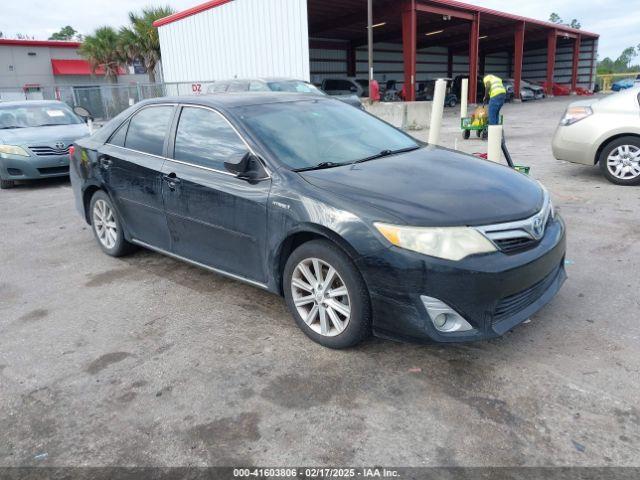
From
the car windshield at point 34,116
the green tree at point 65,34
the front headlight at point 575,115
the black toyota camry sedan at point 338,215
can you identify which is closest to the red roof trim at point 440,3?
the car windshield at point 34,116

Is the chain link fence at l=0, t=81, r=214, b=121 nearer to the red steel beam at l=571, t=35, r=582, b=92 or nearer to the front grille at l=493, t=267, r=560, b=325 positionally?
the front grille at l=493, t=267, r=560, b=325

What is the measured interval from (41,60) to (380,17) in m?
29.6

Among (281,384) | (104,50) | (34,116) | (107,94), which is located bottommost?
(281,384)

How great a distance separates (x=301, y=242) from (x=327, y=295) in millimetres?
383

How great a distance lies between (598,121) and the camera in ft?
24.3

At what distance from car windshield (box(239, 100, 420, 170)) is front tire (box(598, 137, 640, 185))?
4.46 metres

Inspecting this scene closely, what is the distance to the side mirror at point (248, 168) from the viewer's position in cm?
346

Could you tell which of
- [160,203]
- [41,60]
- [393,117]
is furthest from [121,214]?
[41,60]

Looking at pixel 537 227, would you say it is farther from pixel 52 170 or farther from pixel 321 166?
pixel 52 170

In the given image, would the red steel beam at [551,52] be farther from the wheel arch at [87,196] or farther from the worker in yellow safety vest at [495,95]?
the wheel arch at [87,196]

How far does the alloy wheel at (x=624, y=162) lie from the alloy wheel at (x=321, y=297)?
602 cm

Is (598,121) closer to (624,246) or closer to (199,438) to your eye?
(624,246)

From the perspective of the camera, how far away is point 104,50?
3444 cm

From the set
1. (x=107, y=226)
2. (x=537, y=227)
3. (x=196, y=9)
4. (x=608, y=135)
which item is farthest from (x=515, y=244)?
(x=196, y=9)
